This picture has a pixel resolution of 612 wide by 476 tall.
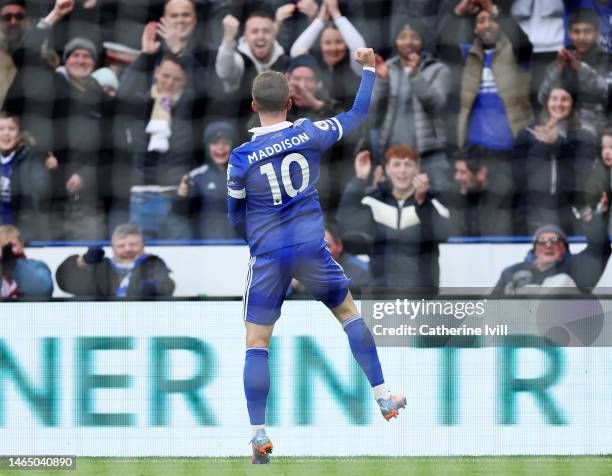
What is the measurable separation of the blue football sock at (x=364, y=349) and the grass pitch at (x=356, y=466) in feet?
1.83

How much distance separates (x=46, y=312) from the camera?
5.60m

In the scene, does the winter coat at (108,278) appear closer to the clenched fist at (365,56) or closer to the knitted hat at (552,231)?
the knitted hat at (552,231)

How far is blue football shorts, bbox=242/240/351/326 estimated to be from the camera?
461 centimetres

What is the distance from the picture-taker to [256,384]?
4.61 metres

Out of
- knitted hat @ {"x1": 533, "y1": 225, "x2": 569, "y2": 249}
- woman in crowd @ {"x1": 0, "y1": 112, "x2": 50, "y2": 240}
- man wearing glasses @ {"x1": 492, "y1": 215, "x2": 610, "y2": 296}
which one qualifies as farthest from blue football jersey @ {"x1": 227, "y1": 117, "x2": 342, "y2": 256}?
woman in crowd @ {"x1": 0, "y1": 112, "x2": 50, "y2": 240}

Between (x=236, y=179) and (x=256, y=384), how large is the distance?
2.54 feet

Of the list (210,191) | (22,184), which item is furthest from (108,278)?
(22,184)

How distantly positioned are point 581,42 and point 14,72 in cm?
355

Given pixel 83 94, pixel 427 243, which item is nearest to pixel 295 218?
pixel 427 243

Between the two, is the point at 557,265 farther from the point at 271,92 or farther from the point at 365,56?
the point at 271,92

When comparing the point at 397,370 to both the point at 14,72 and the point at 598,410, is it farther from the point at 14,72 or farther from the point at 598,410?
the point at 14,72

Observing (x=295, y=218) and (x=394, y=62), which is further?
(x=394, y=62)

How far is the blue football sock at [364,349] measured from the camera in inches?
184
